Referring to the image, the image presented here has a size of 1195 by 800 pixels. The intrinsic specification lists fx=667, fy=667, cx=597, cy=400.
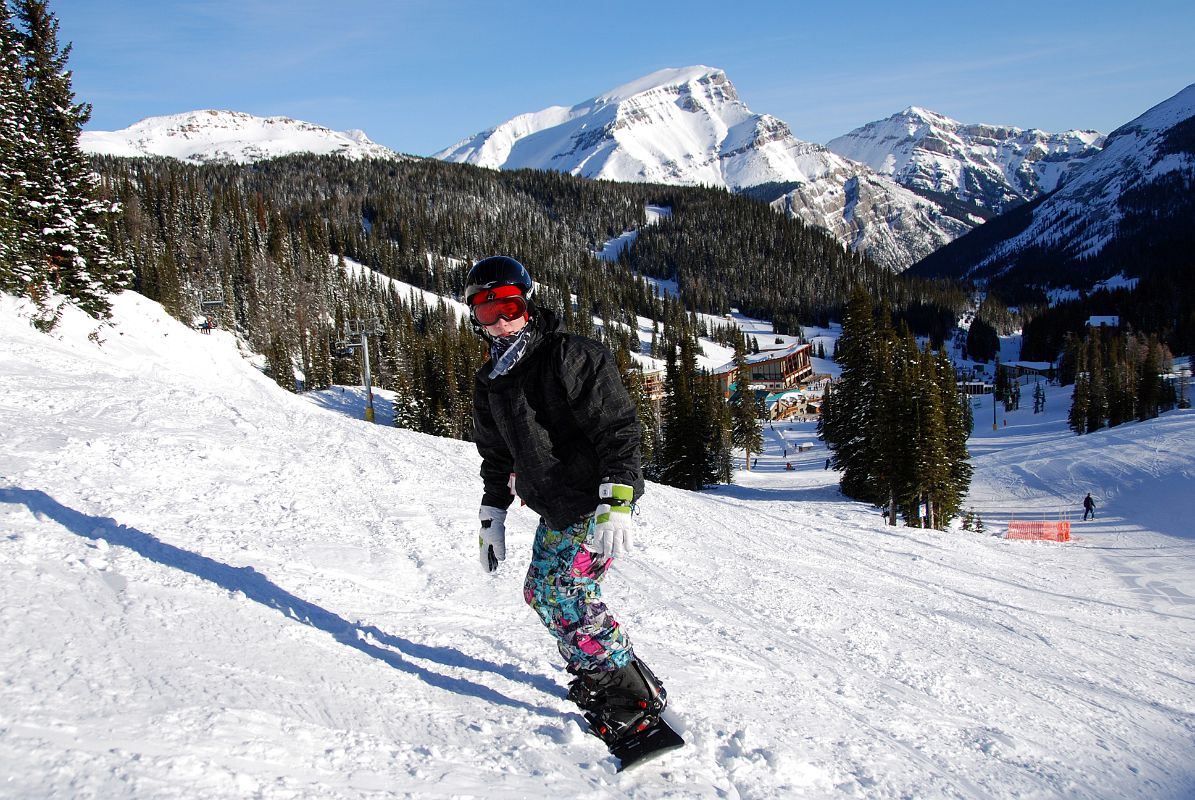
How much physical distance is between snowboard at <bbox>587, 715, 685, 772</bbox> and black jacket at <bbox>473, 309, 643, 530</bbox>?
1.16 meters

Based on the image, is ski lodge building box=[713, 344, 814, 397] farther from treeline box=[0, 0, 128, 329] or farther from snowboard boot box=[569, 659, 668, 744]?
snowboard boot box=[569, 659, 668, 744]

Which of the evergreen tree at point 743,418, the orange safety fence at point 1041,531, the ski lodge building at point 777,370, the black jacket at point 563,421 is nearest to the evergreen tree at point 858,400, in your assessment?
the orange safety fence at point 1041,531

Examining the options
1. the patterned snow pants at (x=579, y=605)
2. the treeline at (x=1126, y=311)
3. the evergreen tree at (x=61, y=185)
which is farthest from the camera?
the treeline at (x=1126, y=311)

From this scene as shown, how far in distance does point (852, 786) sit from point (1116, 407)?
90.7m

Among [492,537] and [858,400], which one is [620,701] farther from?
[858,400]

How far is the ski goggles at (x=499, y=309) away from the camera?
11.6 ft

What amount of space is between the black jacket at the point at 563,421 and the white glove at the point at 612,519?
0.07 metres

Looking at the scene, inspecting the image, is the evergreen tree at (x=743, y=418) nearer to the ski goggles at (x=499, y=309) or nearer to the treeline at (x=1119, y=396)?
the treeline at (x=1119, y=396)

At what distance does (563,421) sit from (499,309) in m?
0.68

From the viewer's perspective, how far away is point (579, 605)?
3674 millimetres

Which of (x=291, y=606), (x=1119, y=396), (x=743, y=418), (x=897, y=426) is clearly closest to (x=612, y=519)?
(x=291, y=606)

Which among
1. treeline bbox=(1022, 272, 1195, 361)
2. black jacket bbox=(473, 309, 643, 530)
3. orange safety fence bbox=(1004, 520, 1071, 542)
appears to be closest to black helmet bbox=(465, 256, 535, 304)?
black jacket bbox=(473, 309, 643, 530)

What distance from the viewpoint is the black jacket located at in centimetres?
342

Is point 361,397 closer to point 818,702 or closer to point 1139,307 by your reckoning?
point 818,702
